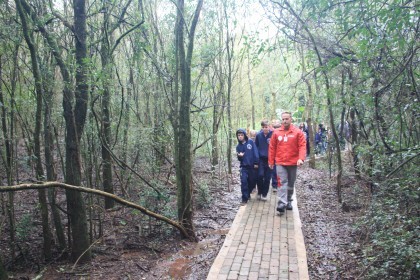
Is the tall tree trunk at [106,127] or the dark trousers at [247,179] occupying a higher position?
the tall tree trunk at [106,127]

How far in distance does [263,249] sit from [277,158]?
243cm

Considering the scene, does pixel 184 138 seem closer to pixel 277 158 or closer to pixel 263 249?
pixel 277 158

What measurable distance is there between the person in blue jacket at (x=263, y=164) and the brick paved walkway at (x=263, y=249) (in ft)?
3.63

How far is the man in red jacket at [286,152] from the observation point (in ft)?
23.3

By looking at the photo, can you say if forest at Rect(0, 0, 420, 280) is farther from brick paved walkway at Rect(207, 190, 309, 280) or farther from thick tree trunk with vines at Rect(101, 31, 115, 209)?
brick paved walkway at Rect(207, 190, 309, 280)

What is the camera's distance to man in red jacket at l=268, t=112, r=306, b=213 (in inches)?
280

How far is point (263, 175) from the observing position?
27.6ft

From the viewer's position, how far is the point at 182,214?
659 centimetres

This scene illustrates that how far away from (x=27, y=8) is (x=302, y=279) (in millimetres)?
6075

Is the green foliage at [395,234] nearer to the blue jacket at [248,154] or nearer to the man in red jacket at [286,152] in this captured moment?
the man in red jacket at [286,152]

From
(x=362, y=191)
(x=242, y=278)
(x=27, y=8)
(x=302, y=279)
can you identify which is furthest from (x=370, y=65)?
(x=27, y=8)

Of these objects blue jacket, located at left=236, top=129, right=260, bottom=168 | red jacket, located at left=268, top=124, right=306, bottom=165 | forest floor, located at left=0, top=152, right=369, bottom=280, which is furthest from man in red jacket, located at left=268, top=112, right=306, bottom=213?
blue jacket, located at left=236, top=129, right=260, bottom=168

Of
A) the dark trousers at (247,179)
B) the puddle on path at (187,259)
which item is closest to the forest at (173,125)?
the puddle on path at (187,259)

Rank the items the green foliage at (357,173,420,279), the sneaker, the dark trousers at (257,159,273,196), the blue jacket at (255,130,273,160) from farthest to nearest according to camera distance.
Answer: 1. the blue jacket at (255,130,273,160)
2. the dark trousers at (257,159,273,196)
3. the sneaker
4. the green foliage at (357,173,420,279)
